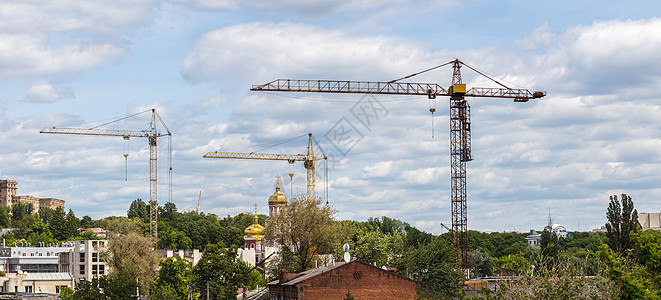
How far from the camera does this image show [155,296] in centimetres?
10656

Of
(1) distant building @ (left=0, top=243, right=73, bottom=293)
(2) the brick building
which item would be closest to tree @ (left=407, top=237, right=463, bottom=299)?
(2) the brick building

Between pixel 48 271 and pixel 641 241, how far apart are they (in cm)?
17149

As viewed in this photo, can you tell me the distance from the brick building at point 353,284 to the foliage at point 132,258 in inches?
2647

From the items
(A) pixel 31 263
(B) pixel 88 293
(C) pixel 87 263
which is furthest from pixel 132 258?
(A) pixel 31 263

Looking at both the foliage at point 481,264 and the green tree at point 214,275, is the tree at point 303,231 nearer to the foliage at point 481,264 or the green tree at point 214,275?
the green tree at point 214,275

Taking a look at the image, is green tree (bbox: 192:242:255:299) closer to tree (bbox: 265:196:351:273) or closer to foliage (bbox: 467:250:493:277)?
tree (bbox: 265:196:351:273)

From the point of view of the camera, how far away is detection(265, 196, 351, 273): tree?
105 meters

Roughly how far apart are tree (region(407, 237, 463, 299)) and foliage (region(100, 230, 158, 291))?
201ft

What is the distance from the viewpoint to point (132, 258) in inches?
5463

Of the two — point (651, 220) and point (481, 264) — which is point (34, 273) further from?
point (651, 220)

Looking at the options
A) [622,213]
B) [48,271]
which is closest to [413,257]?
[622,213]

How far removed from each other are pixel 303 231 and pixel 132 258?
4571 cm

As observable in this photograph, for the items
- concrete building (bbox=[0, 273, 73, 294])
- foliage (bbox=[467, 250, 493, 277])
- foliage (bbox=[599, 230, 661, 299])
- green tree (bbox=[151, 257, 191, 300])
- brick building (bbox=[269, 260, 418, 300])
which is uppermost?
foliage (bbox=[599, 230, 661, 299])

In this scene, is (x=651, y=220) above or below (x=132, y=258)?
above
